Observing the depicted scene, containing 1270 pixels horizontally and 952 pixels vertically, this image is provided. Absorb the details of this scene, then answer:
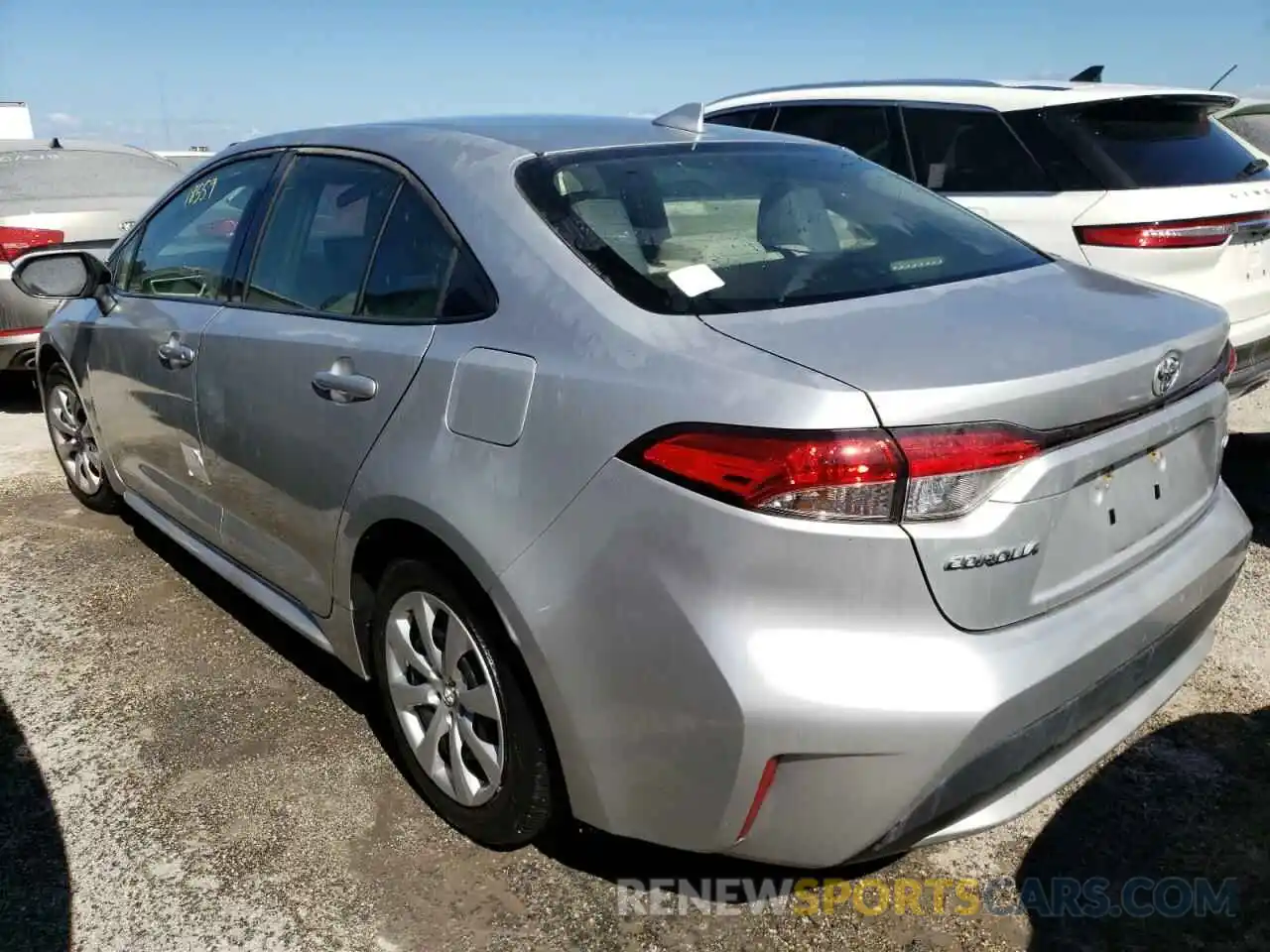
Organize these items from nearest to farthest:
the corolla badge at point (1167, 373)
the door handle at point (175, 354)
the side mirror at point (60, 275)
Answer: the corolla badge at point (1167, 373) → the door handle at point (175, 354) → the side mirror at point (60, 275)

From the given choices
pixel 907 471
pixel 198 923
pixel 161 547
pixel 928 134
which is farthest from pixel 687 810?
pixel 928 134

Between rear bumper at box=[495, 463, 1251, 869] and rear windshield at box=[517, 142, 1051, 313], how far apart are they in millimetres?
505

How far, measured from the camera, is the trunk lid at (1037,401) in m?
1.72

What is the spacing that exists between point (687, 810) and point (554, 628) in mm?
405

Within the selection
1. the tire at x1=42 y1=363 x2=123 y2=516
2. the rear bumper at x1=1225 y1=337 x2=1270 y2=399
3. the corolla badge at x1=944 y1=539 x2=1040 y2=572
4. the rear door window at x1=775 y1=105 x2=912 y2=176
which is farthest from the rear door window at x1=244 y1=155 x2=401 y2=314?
the rear bumper at x1=1225 y1=337 x2=1270 y2=399

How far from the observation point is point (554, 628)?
195 cm

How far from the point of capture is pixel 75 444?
15.2 feet

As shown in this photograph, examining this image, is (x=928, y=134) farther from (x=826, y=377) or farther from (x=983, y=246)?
(x=826, y=377)

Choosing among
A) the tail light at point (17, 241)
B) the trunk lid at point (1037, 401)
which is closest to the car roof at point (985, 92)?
the trunk lid at point (1037, 401)

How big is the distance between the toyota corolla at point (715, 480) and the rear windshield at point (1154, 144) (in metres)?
1.80

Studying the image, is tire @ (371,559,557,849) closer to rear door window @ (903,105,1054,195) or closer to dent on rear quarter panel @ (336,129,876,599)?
dent on rear quarter panel @ (336,129,876,599)

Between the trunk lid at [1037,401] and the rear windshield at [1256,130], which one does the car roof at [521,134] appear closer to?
the trunk lid at [1037,401]

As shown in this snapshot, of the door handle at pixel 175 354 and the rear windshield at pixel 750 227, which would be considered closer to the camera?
the rear windshield at pixel 750 227

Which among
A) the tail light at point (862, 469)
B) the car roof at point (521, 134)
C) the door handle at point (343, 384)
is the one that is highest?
the car roof at point (521, 134)
